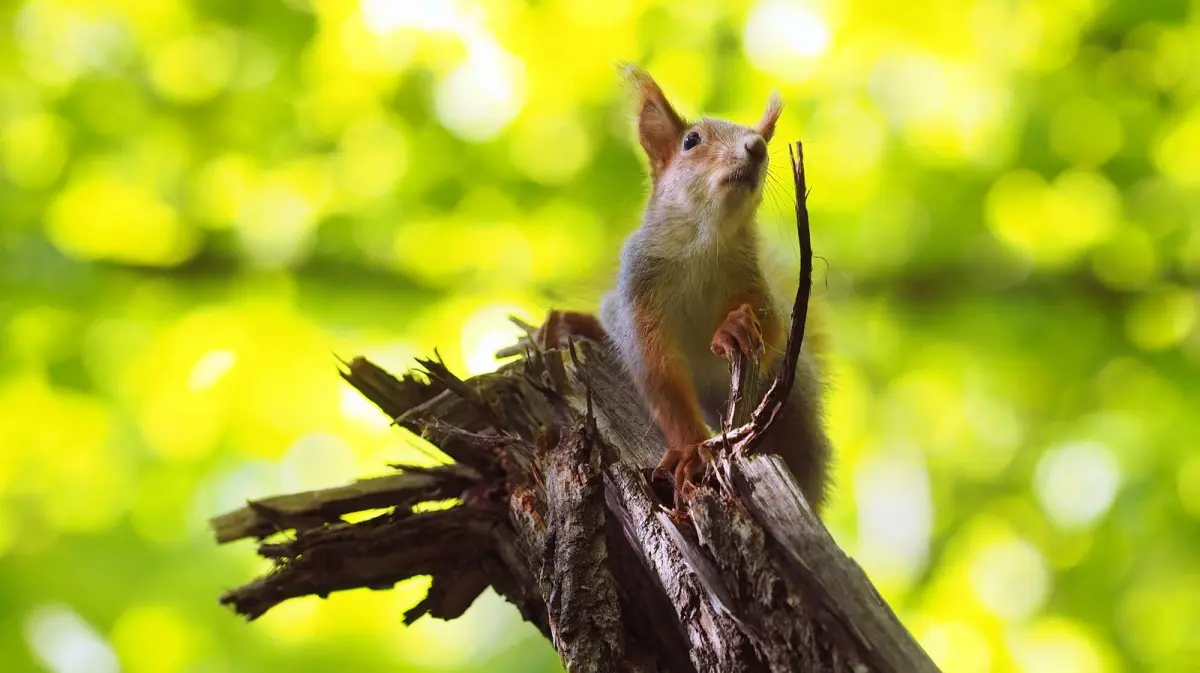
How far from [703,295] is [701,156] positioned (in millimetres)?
314

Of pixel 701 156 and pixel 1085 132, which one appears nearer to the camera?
pixel 701 156

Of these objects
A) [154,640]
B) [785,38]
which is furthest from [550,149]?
[154,640]

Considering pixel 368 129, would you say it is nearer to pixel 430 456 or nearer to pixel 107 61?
pixel 107 61

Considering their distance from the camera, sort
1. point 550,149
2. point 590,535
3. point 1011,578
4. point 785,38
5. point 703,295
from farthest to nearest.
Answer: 1. point 550,149
2. point 785,38
3. point 1011,578
4. point 703,295
5. point 590,535

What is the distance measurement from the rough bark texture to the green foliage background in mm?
1431

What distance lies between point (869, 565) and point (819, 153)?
1550 mm

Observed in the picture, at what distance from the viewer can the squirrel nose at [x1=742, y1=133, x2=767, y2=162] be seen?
1.86m

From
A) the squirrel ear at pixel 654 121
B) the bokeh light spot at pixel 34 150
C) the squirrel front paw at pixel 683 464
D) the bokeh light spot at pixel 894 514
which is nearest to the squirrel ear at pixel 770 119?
the squirrel ear at pixel 654 121

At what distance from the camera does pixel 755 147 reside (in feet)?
6.10

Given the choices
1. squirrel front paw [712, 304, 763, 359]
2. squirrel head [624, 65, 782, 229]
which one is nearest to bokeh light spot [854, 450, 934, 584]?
squirrel head [624, 65, 782, 229]

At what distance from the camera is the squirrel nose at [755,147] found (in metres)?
1.86

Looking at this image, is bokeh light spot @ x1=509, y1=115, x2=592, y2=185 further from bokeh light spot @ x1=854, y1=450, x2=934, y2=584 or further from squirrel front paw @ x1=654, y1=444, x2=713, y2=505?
squirrel front paw @ x1=654, y1=444, x2=713, y2=505

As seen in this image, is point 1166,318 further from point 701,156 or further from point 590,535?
point 590,535

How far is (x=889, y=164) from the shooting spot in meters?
3.70
